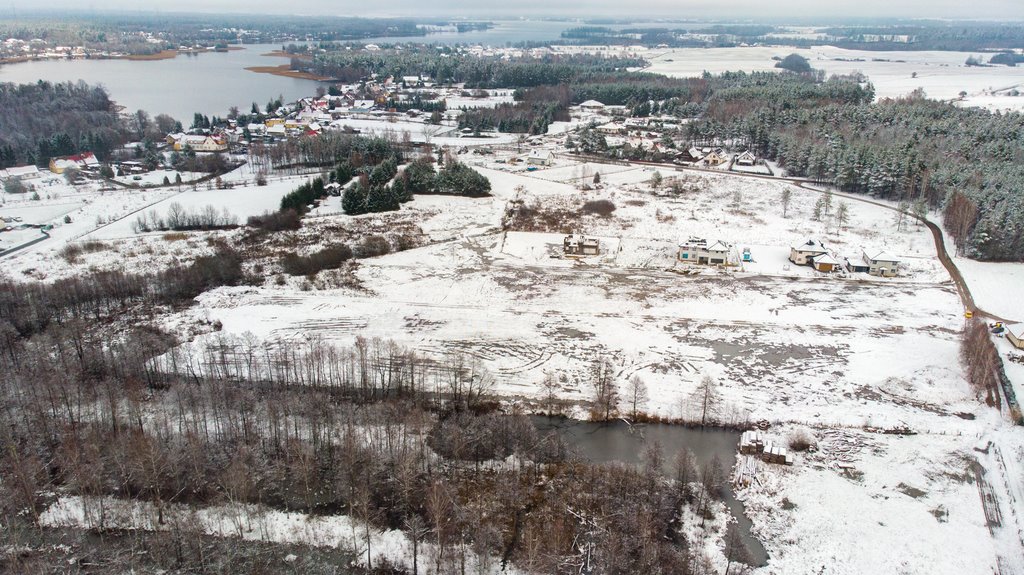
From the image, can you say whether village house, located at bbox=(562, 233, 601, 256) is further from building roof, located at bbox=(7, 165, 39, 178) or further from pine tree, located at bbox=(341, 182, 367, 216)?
building roof, located at bbox=(7, 165, 39, 178)

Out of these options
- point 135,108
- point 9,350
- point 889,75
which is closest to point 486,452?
point 9,350

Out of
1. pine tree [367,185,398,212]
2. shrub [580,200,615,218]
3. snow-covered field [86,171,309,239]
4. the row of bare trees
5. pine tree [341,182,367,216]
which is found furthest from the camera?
shrub [580,200,615,218]

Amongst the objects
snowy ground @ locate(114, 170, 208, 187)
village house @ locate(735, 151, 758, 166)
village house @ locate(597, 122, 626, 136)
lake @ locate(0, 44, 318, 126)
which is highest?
lake @ locate(0, 44, 318, 126)

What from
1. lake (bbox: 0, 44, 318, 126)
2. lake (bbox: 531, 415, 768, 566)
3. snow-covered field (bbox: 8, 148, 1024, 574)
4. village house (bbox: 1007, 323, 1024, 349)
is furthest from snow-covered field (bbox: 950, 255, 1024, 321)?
lake (bbox: 0, 44, 318, 126)

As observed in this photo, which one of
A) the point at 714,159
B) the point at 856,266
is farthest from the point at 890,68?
the point at 856,266

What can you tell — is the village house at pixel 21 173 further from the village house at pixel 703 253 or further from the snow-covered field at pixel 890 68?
the snow-covered field at pixel 890 68
